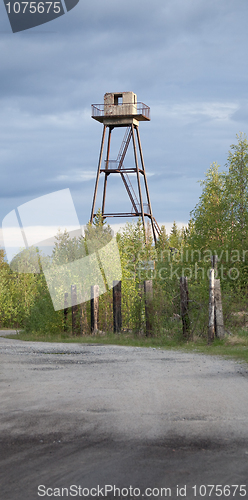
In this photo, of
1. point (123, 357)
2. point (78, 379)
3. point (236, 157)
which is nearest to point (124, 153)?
point (236, 157)

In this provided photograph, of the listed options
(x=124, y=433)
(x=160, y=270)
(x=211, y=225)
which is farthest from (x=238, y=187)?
(x=124, y=433)

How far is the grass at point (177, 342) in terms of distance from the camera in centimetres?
1283

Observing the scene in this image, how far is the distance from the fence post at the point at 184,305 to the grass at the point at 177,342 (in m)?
0.34

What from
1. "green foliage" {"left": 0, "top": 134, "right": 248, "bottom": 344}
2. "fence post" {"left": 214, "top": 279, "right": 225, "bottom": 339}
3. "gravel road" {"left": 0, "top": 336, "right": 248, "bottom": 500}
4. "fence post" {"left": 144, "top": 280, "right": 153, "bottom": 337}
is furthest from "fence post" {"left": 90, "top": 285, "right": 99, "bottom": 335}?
"gravel road" {"left": 0, "top": 336, "right": 248, "bottom": 500}

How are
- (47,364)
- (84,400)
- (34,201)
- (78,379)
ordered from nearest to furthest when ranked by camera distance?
(84,400) → (78,379) → (47,364) → (34,201)

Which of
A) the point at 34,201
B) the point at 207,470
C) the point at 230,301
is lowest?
the point at 207,470

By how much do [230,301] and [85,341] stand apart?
5.27 meters

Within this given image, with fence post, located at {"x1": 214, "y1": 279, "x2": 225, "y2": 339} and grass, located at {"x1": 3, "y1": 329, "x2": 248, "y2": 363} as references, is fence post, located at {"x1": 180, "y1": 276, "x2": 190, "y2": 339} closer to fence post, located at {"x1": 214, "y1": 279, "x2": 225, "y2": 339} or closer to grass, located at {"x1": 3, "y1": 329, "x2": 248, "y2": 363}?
grass, located at {"x1": 3, "y1": 329, "x2": 248, "y2": 363}

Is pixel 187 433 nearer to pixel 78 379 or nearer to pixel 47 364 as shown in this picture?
pixel 78 379

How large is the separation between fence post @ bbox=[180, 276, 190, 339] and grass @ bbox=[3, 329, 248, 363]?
0.34 metres

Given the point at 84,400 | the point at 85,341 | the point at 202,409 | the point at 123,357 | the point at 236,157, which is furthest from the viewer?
the point at 236,157

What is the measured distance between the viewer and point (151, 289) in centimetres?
1728

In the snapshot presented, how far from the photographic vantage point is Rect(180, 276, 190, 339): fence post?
52.0 ft

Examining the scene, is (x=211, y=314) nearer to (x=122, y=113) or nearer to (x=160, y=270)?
(x=160, y=270)
